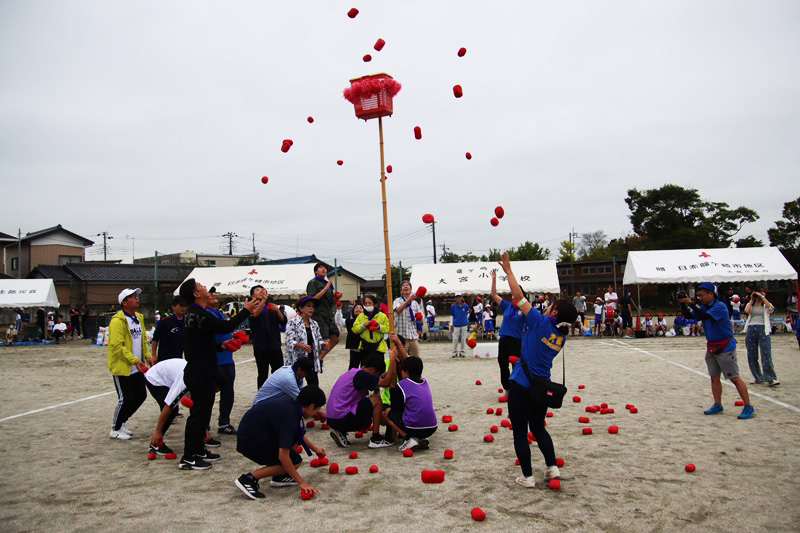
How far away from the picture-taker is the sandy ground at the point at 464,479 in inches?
176

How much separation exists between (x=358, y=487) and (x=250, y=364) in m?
13.0

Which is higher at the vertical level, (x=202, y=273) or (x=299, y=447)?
(x=202, y=273)

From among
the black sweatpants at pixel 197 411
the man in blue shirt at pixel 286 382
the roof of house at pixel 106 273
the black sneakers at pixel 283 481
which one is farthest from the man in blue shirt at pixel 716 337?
the roof of house at pixel 106 273

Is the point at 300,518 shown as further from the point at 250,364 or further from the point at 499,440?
the point at 250,364

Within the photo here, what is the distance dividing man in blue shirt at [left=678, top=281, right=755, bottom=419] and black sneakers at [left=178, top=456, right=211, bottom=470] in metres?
6.66

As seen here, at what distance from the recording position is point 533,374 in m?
5.10

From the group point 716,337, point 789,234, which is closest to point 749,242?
point 789,234

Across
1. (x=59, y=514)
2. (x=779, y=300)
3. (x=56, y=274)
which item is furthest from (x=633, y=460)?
(x=56, y=274)

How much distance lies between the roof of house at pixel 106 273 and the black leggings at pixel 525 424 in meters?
41.6

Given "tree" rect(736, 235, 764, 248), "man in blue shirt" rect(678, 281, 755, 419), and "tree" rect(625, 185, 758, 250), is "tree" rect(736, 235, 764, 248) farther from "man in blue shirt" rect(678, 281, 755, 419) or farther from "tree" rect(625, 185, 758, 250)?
"man in blue shirt" rect(678, 281, 755, 419)

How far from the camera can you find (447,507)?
15.5 feet

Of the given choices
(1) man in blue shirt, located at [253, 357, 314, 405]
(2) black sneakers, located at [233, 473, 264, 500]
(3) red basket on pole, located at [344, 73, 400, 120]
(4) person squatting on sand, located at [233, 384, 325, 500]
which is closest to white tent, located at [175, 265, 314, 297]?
(3) red basket on pole, located at [344, 73, 400, 120]

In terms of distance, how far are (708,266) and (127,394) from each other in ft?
78.2

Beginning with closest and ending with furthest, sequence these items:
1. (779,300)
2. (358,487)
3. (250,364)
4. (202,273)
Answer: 1. (358,487)
2. (250,364)
3. (202,273)
4. (779,300)
